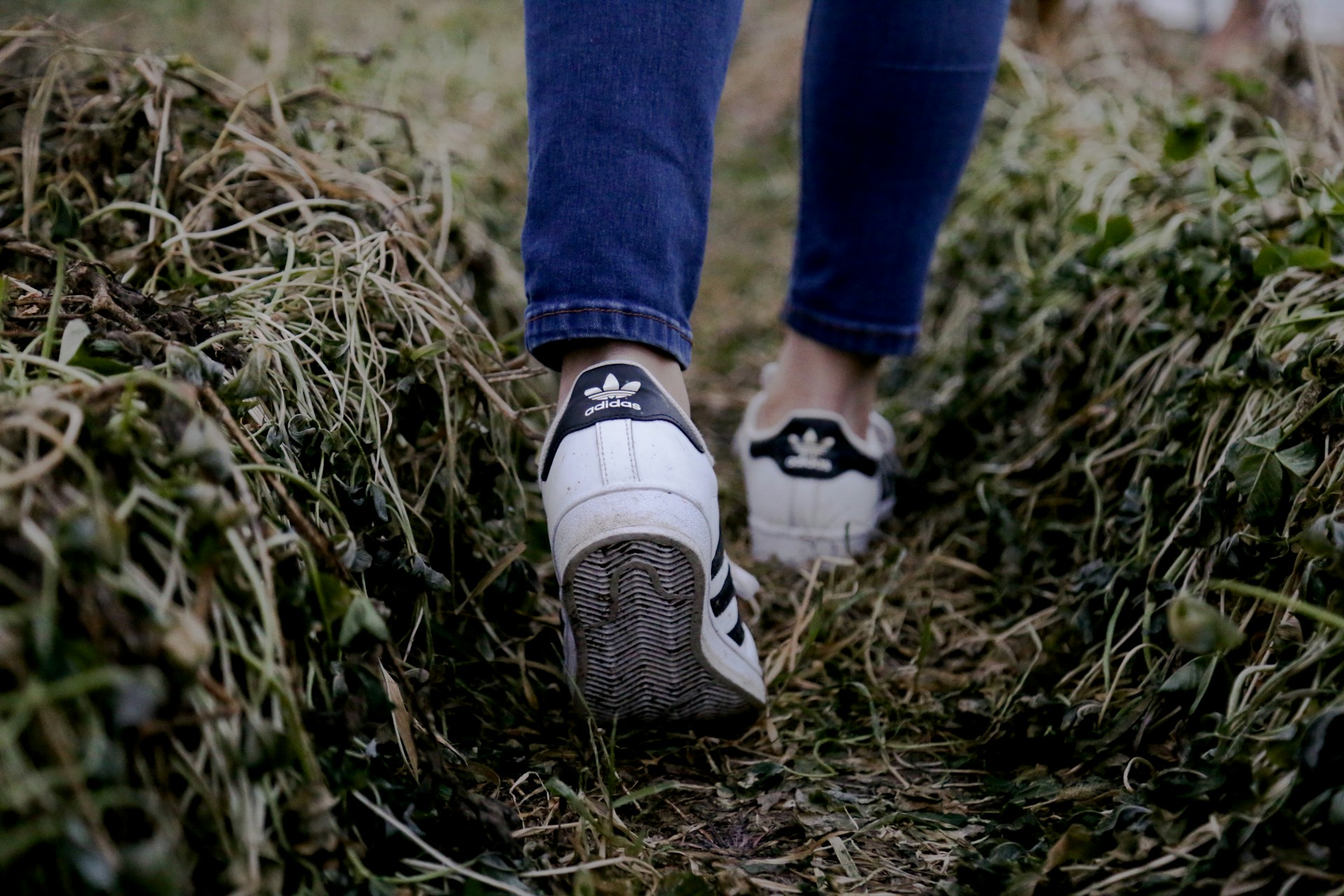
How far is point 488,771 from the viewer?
32.5 inches

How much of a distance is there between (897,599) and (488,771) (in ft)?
2.00

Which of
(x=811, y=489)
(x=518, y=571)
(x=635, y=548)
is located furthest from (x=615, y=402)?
(x=811, y=489)

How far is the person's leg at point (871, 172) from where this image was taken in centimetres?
122

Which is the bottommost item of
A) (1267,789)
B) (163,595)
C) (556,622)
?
(556,622)

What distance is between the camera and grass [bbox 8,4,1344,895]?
57cm

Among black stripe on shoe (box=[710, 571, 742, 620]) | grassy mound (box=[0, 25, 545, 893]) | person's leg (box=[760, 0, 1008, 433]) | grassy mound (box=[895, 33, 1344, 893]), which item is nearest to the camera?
grassy mound (box=[0, 25, 545, 893])

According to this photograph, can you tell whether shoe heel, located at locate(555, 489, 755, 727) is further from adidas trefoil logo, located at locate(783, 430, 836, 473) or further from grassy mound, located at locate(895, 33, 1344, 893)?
adidas trefoil logo, located at locate(783, 430, 836, 473)

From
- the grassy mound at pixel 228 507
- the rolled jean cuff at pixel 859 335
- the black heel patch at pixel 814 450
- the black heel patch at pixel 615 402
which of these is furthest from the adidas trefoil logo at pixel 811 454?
the black heel patch at pixel 615 402

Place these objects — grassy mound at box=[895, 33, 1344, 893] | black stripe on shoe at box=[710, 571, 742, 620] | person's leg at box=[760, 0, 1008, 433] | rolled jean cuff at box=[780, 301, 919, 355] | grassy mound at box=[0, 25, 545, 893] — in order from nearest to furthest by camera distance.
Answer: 1. grassy mound at box=[0, 25, 545, 893]
2. grassy mound at box=[895, 33, 1344, 893]
3. black stripe on shoe at box=[710, 571, 742, 620]
4. person's leg at box=[760, 0, 1008, 433]
5. rolled jean cuff at box=[780, 301, 919, 355]

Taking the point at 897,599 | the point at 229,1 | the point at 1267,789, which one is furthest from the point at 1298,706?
the point at 229,1

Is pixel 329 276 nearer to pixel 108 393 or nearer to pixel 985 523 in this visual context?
pixel 108 393

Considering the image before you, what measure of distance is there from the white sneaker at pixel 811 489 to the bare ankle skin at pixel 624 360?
1.48ft

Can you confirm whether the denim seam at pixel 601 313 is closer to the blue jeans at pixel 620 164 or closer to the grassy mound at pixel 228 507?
the blue jeans at pixel 620 164

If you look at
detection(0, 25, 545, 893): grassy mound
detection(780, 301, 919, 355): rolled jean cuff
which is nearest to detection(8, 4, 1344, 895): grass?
detection(0, 25, 545, 893): grassy mound
